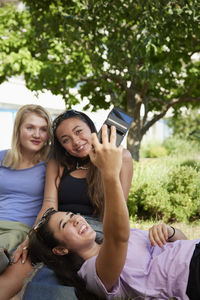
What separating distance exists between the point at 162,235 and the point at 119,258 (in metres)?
0.56

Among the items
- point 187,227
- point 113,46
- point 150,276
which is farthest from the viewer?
point 113,46

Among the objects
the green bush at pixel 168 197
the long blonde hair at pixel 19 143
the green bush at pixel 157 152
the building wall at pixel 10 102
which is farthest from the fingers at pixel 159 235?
the building wall at pixel 10 102

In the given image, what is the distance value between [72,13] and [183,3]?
2044mm

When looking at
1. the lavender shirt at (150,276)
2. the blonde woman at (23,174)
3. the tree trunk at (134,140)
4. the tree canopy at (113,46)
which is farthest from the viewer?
the tree trunk at (134,140)

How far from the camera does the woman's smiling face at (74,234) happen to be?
7.21 feet

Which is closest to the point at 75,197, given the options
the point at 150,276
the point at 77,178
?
the point at 77,178

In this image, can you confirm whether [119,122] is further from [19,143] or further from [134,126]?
[134,126]

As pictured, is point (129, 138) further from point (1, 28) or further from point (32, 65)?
point (1, 28)

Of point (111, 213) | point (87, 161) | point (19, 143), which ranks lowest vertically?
point (111, 213)

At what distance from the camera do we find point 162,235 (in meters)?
2.23

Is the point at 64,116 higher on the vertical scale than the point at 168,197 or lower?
higher

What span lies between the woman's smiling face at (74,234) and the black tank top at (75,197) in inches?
29.4

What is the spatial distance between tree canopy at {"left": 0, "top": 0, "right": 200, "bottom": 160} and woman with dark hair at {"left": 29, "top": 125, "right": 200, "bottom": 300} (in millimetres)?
3313

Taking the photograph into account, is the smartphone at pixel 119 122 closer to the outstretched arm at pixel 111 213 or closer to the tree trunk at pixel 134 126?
the outstretched arm at pixel 111 213
